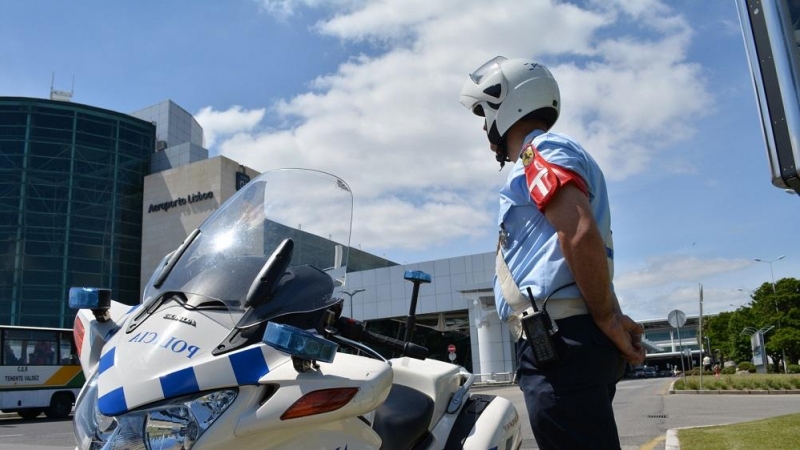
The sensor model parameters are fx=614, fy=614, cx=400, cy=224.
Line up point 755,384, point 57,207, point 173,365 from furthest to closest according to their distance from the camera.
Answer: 1. point 57,207
2. point 755,384
3. point 173,365

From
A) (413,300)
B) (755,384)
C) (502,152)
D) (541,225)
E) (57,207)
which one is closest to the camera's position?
(541,225)

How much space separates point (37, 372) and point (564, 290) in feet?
70.2

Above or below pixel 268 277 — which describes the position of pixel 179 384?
below

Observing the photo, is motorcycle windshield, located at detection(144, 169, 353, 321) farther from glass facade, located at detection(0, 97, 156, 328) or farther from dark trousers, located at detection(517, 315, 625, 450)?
glass facade, located at detection(0, 97, 156, 328)

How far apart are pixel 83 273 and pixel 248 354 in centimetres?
4996

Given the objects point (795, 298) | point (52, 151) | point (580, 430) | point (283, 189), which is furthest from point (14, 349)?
point (795, 298)

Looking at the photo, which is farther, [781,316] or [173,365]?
[781,316]

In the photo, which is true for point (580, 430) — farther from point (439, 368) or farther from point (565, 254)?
point (439, 368)

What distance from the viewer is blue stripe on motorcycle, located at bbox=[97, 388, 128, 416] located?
1.70 metres

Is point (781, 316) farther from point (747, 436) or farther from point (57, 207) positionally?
point (57, 207)

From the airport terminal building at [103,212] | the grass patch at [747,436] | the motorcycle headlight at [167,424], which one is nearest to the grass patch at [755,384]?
the grass patch at [747,436]

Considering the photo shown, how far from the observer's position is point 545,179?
2.04 m

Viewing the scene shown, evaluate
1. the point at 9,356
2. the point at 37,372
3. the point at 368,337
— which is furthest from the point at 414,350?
the point at 37,372

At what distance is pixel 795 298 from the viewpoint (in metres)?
46.0
